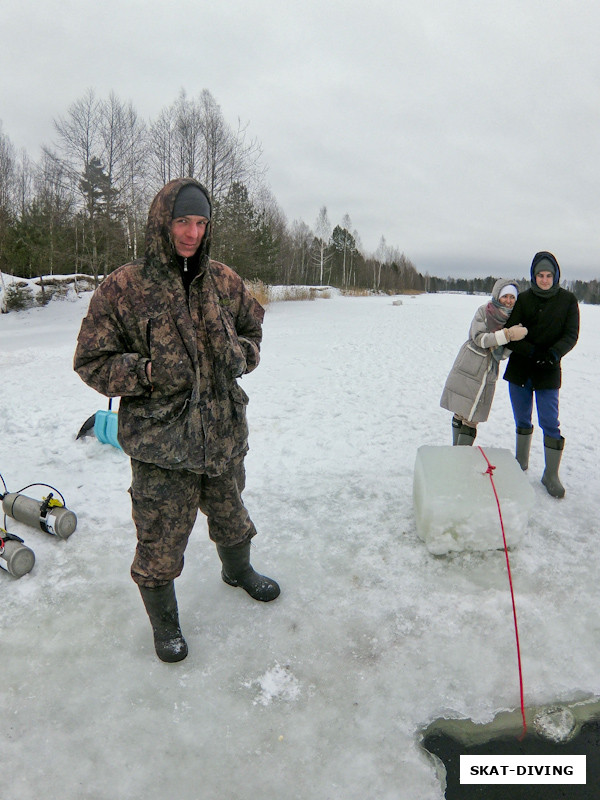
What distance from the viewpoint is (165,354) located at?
7.14 ft

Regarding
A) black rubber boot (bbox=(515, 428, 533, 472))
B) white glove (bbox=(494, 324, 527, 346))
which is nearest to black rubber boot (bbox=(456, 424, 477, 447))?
black rubber boot (bbox=(515, 428, 533, 472))

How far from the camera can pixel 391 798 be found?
6.01ft

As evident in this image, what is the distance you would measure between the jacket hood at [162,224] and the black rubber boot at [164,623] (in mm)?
1559

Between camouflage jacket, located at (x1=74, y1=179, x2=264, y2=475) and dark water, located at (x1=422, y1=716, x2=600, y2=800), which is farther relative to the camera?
camouflage jacket, located at (x1=74, y1=179, x2=264, y2=475)

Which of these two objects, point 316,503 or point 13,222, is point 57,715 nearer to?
point 316,503

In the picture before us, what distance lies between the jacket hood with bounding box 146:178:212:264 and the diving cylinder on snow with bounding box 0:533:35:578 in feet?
6.37

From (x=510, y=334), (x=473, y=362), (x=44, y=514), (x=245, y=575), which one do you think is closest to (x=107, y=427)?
(x=44, y=514)

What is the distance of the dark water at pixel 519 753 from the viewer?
1.87m

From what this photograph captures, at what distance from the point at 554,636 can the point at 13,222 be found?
31.7m

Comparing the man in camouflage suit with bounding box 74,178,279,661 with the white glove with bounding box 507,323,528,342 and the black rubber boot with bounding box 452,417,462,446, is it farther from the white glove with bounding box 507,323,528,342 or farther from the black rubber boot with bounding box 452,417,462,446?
the black rubber boot with bounding box 452,417,462,446

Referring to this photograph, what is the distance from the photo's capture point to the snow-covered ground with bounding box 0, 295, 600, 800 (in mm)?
1951

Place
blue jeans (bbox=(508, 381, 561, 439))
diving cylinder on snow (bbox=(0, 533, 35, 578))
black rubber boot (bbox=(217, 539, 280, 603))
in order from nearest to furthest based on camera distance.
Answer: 1. black rubber boot (bbox=(217, 539, 280, 603))
2. diving cylinder on snow (bbox=(0, 533, 35, 578))
3. blue jeans (bbox=(508, 381, 561, 439))

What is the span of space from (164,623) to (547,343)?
3396 millimetres

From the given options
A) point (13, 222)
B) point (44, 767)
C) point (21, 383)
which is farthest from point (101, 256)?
point (44, 767)
